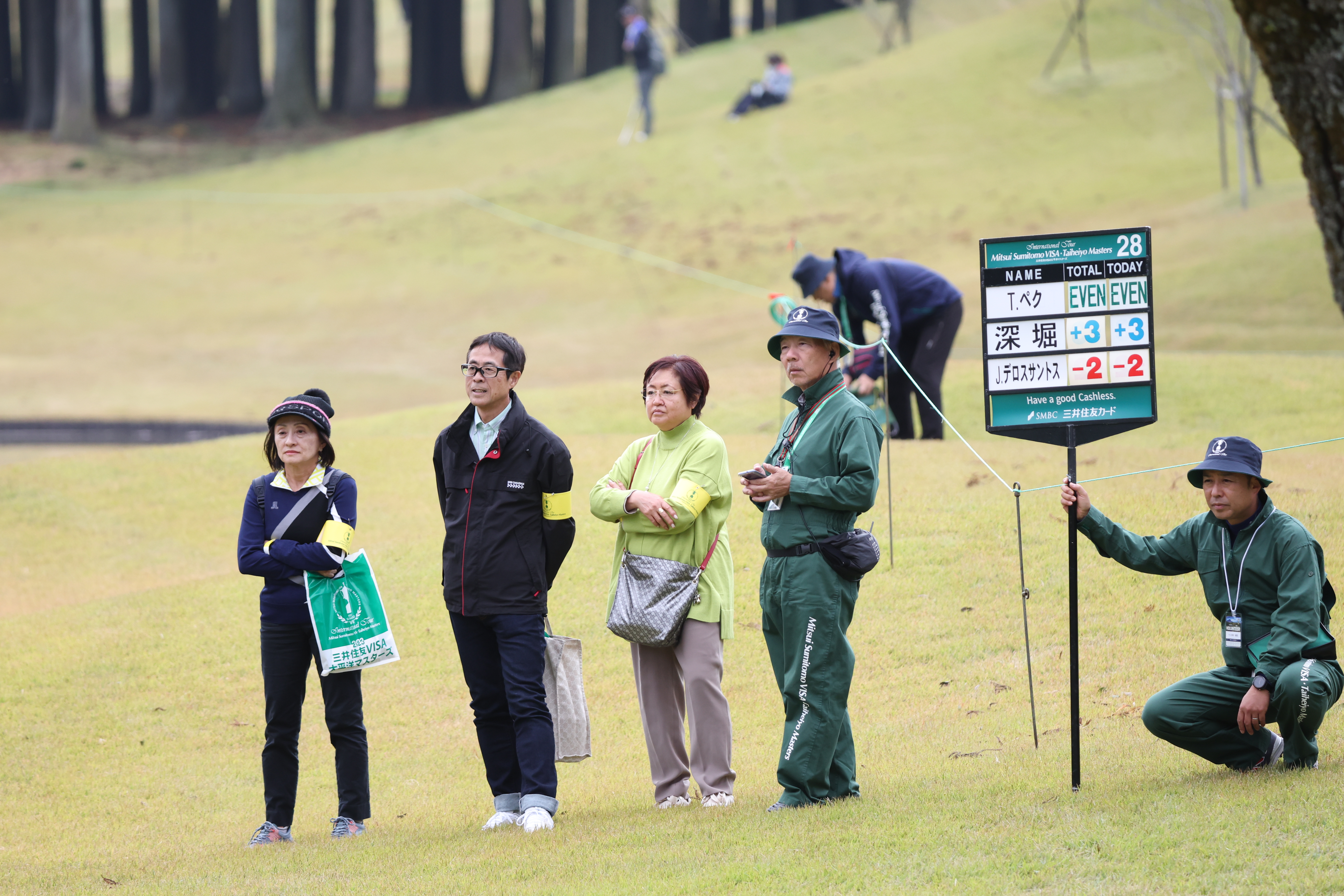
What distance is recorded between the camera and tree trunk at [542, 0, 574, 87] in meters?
41.0

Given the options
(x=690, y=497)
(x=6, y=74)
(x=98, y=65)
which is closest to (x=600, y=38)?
(x=98, y=65)

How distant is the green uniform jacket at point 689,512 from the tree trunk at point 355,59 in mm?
37194

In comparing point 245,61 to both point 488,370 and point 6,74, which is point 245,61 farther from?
point 488,370

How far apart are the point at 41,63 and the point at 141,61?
3776 mm

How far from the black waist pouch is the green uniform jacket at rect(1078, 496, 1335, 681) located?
76 cm

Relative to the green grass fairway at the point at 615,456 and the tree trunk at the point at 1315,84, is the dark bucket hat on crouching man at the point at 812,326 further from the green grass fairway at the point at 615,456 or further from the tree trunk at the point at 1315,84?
the tree trunk at the point at 1315,84

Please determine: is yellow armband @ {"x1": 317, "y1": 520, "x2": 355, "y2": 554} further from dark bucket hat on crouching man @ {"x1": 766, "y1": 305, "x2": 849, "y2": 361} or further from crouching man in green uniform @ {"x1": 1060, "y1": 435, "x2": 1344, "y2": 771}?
crouching man in green uniform @ {"x1": 1060, "y1": 435, "x2": 1344, "y2": 771}

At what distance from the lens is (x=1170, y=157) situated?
2539 cm

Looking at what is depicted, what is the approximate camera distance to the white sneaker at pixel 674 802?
213 inches

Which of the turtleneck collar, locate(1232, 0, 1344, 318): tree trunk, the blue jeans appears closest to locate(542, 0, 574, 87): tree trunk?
the blue jeans

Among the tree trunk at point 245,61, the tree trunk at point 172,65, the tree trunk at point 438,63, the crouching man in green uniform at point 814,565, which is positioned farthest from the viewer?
the tree trunk at point 438,63

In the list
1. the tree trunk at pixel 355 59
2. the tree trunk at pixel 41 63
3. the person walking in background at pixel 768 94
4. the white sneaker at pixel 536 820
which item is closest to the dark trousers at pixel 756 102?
the person walking in background at pixel 768 94

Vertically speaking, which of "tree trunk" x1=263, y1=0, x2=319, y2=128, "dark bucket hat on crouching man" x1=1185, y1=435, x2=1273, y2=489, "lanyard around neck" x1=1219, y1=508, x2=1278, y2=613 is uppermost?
"tree trunk" x1=263, y1=0, x2=319, y2=128

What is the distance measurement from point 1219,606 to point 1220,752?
1.79 ft
